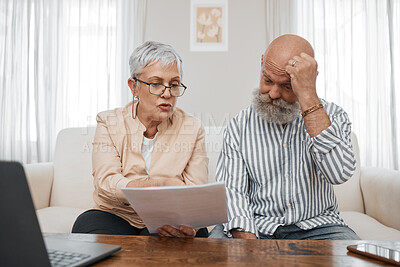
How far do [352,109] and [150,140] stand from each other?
8.64 feet

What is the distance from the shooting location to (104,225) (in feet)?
4.51

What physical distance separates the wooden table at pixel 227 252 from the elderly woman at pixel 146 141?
52 centimetres

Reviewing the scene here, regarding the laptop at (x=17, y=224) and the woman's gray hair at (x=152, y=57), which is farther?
the woman's gray hair at (x=152, y=57)

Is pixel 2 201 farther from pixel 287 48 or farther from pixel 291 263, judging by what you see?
pixel 287 48

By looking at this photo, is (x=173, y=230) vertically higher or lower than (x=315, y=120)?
lower

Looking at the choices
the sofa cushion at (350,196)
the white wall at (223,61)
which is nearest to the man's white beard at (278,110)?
the sofa cushion at (350,196)

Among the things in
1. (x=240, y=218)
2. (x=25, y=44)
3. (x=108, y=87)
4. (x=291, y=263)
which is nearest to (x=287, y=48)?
(x=240, y=218)

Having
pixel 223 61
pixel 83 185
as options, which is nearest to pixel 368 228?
pixel 83 185

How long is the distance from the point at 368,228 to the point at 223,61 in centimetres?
241

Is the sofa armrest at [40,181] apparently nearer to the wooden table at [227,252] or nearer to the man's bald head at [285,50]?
the wooden table at [227,252]

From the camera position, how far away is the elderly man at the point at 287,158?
130 cm

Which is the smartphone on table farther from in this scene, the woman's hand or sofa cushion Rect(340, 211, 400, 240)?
sofa cushion Rect(340, 211, 400, 240)

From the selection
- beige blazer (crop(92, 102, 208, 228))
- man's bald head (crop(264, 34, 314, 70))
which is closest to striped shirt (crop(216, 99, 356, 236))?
beige blazer (crop(92, 102, 208, 228))

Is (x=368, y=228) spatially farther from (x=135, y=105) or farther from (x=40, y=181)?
(x=40, y=181)
